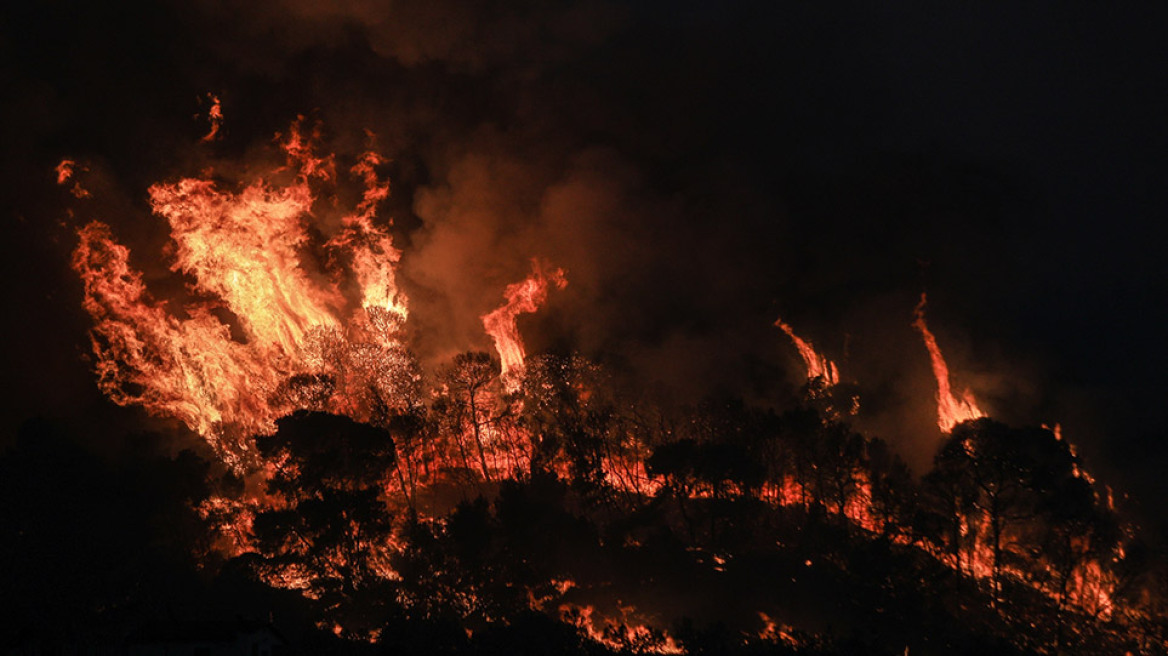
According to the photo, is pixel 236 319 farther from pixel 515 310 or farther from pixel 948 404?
pixel 948 404

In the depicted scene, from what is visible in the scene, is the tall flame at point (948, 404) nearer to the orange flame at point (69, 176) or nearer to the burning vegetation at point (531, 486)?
the burning vegetation at point (531, 486)

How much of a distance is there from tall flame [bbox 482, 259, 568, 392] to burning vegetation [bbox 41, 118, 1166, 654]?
22 cm

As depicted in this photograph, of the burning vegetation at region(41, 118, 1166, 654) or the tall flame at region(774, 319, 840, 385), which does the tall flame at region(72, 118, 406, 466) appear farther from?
the tall flame at region(774, 319, 840, 385)

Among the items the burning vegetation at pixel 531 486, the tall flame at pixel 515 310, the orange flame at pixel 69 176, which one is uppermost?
the orange flame at pixel 69 176

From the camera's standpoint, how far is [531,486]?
2200 inches

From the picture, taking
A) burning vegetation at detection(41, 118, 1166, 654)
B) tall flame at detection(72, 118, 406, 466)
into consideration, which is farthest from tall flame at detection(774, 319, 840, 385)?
tall flame at detection(72, 118, 406, 466)

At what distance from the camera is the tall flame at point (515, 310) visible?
75.5 metres

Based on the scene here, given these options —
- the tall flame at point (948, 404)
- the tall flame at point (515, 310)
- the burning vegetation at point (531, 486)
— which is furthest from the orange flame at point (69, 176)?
the tall flame at point (948, 404)

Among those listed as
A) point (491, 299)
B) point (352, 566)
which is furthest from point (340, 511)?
point (491, 299)

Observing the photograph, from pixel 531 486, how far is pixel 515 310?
83.1 ft

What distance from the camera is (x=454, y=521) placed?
48469 mm

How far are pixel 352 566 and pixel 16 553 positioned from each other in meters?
17.0

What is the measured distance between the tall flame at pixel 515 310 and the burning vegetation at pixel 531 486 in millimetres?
223

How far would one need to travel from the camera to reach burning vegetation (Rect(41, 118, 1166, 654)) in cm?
4694
